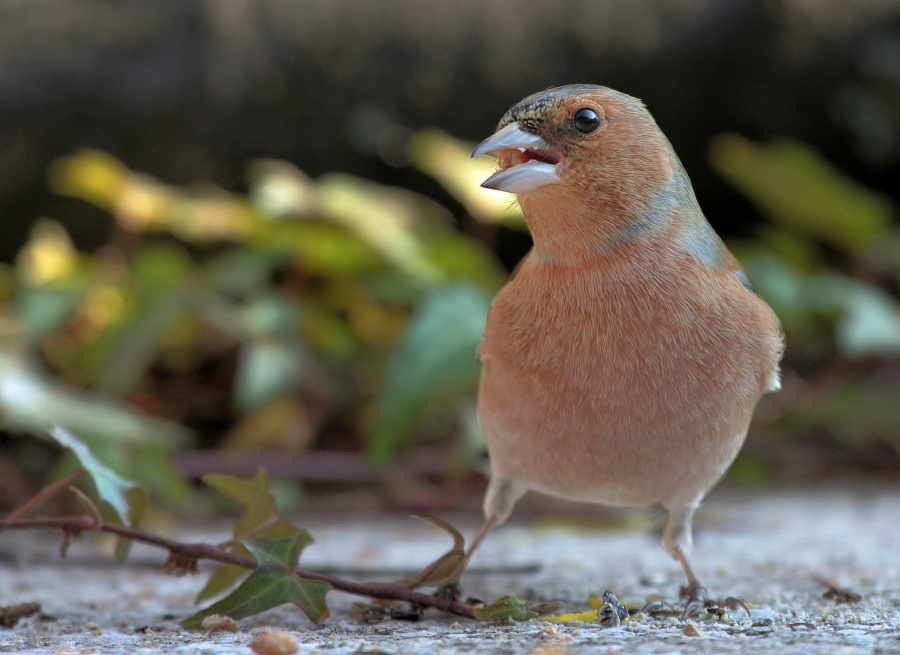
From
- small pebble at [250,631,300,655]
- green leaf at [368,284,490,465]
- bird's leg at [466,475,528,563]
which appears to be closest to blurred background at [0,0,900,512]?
green leaf at [368,284,490,465]

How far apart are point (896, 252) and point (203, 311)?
3145mm

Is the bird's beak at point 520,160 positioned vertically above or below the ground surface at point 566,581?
above

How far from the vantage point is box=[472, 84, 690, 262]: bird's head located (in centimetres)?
194

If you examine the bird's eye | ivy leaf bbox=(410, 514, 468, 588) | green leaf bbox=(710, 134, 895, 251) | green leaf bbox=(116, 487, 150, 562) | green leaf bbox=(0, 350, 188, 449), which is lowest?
ivy leaf bbox=(410, 514, 468, 588)

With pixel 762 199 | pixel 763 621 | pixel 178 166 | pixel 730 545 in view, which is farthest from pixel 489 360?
pixel 178 166

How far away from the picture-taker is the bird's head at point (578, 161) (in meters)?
1.94

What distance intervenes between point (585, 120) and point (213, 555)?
3.92 ft

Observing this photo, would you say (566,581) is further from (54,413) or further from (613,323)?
(54,413)

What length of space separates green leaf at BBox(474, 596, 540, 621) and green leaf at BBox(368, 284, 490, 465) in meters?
1.23

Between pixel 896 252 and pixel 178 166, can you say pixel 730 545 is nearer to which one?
pixel 896 252

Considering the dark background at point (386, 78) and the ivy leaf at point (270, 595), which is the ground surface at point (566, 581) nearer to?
the ivy leaf at point (270, 595)

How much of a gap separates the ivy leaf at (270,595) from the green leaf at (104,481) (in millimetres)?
291

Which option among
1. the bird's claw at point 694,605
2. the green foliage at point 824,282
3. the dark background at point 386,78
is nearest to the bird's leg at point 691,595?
the bird's claw at point 694,605

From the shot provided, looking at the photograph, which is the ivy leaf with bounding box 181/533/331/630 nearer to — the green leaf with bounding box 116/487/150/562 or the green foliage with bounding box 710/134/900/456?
the green leaf with bounding box 116/487/150/562
